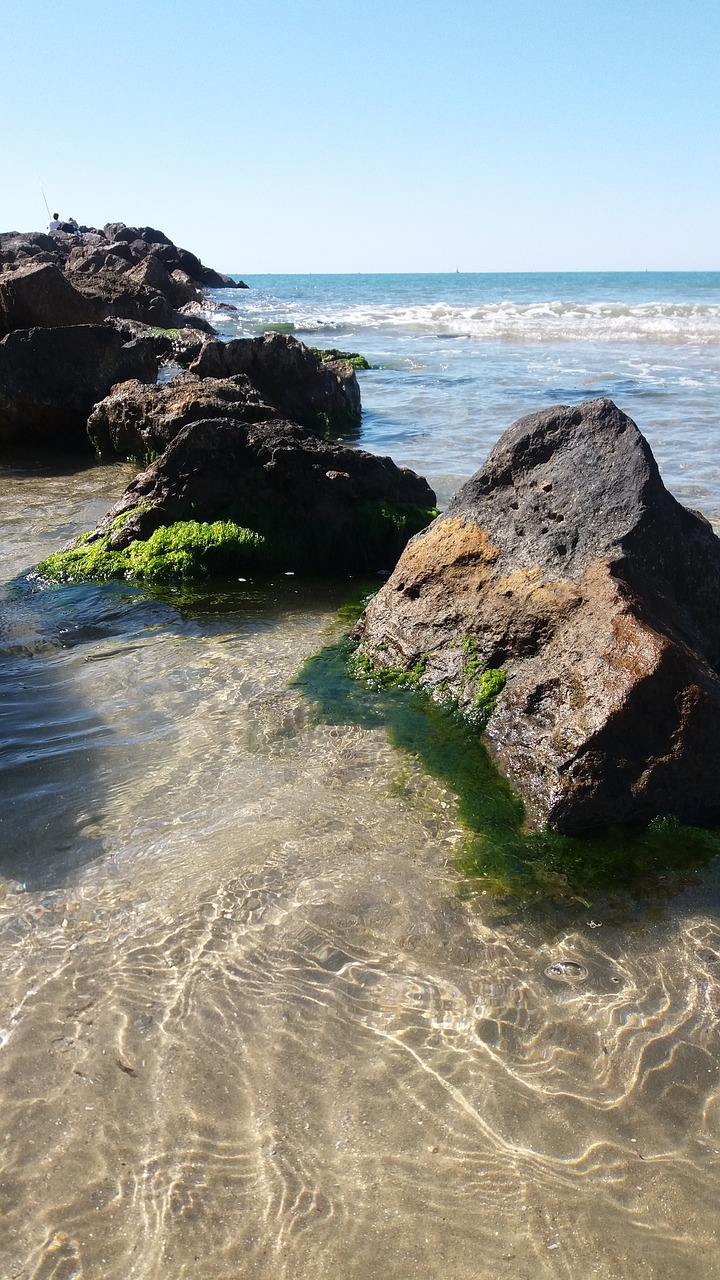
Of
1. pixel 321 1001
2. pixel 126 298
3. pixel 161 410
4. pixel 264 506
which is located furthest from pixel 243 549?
pixel 126 298

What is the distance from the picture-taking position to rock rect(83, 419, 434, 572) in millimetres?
6473

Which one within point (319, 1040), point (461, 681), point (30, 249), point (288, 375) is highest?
point (30, 249)

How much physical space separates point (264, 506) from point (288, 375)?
20.8 feet

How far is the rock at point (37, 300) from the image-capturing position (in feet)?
39.1

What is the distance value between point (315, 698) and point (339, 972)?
1.84 meters

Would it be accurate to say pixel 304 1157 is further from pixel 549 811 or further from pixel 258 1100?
pixel 549 811

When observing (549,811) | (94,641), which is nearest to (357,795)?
(549,811)

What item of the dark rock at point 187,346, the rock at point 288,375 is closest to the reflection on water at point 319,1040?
the rock at point 288,375

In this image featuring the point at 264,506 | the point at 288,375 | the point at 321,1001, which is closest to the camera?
the point at 321,1001

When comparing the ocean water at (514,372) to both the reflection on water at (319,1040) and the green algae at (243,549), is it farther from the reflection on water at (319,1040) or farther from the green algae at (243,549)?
the reflection on water at (319,1040)

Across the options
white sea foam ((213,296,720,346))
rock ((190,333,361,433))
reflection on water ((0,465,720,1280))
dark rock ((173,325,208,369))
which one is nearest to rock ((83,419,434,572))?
reflection on water ((0,465,720,1280))

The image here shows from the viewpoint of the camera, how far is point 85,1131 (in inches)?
88.3

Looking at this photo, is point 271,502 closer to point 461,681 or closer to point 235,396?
point 235,396

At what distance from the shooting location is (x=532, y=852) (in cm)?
332
